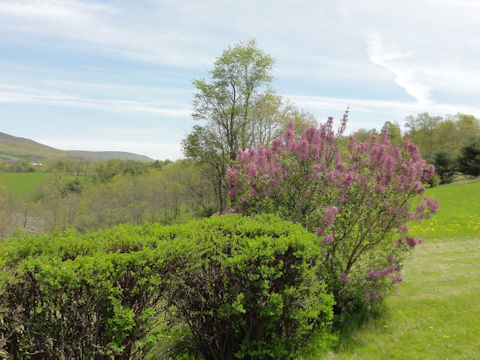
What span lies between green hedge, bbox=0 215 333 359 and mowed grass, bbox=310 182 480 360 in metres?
1.09

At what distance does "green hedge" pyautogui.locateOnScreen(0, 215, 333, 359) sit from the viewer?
2564 mm

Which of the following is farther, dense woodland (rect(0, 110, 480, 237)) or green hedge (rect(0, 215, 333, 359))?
dense woodland (rect(0, 110, 480, 237))

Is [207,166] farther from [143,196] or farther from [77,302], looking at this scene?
[77,302]

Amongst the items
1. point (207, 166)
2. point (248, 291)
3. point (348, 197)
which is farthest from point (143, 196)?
point (248, 291)

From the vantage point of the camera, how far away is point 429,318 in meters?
5.67

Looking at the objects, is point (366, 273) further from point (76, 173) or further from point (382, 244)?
point (76, 173)

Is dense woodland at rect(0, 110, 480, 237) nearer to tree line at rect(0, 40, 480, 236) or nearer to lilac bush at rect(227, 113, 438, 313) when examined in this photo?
tree line at rect(0, 40, 480, 236)

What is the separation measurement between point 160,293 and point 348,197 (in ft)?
12.6

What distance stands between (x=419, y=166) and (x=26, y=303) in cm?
575

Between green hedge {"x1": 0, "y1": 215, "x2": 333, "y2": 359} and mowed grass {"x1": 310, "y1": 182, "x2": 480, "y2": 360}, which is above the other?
green hedge {"x1": 0, "y1": 215, "x2": 333, "y2": 359}

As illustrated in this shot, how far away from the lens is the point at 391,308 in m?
6.07

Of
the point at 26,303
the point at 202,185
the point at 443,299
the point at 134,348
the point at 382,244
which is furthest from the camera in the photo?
the point at 202,185

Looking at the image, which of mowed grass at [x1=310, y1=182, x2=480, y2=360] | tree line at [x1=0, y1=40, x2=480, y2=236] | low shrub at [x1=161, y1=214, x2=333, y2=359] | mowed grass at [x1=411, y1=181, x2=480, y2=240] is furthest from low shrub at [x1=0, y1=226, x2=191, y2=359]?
tree line at [x1=0, y1=40, x2=480, y2=236]

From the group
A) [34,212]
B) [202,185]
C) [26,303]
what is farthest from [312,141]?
[34,212]
